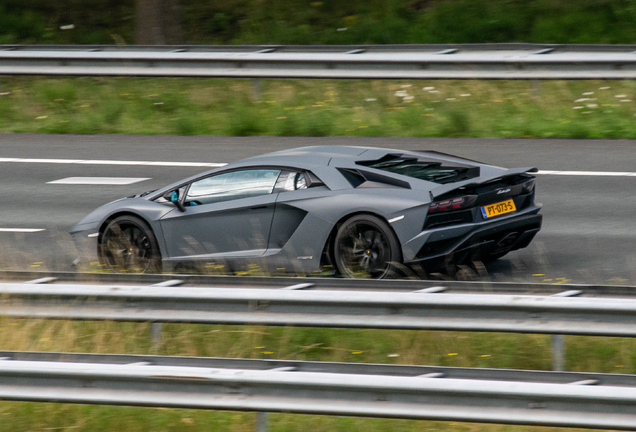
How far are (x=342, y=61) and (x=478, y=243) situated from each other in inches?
299

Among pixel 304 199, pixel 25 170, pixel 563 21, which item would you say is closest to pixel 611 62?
pixel 563 21

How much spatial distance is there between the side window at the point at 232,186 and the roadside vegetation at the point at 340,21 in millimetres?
11157

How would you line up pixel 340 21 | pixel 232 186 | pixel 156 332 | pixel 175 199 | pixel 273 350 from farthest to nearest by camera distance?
pixel 340 21 < pixel 175 199 < pixel 232 186 < pixel 273 350 < pixel 156 332

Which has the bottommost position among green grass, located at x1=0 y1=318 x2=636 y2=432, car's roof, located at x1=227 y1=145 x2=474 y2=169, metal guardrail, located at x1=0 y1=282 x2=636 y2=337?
green grass, located at x1=0 y1=318 x2=636 y2=432

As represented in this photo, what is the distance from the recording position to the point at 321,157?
909 centimetres

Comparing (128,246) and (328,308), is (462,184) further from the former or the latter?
(128,246)

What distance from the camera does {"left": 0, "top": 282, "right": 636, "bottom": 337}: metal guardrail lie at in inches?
229

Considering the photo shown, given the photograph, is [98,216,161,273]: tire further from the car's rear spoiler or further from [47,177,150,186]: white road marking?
[47,177,150,186]: white road marking

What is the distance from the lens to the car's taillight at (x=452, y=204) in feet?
27.1

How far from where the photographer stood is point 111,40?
22.1 m

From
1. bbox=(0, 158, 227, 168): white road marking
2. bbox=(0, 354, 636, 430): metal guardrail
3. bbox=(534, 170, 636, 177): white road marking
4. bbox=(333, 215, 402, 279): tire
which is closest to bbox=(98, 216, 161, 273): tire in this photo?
Result: bbox=(333, 215, 402, 279): tire

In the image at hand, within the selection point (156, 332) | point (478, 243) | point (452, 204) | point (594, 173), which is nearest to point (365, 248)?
point (452, 204)

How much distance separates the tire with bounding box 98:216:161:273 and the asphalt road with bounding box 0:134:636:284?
1.96 ft

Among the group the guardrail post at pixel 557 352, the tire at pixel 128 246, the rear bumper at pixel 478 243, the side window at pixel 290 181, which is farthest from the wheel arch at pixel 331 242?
the guardrail post at pixel 557 352
